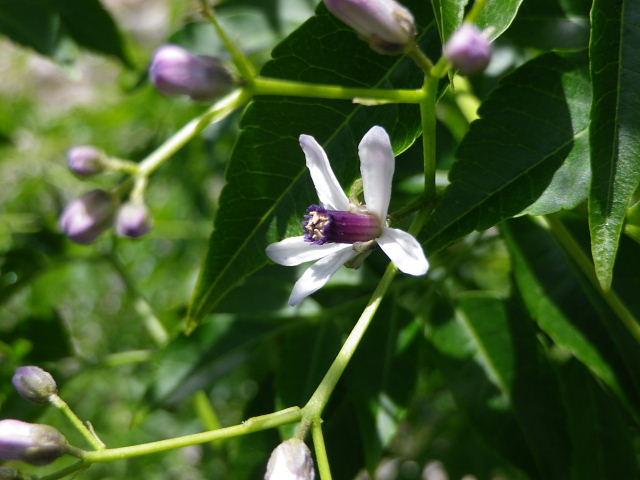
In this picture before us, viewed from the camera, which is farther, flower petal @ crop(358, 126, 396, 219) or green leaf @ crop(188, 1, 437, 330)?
green leaf @ crop(188, 1, 437, 330)

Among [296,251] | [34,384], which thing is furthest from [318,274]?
[34,384]

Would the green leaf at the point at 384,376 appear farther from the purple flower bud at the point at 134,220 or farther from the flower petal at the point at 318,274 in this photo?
the purple flower bud at the point at 134,220

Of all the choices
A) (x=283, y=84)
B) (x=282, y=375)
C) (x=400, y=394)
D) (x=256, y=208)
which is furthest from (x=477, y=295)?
(x=283, y=84)

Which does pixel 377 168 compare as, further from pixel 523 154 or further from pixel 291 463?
pixel 291 463

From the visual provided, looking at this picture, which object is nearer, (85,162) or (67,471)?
(67,471)

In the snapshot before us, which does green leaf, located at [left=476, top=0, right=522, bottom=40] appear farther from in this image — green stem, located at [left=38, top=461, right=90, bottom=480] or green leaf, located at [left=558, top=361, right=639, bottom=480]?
green stem, located at [left=38, top=461, right=90, bottom=480]

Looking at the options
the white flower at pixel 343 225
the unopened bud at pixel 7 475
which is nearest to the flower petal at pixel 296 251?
the white flower at pixel 343 225

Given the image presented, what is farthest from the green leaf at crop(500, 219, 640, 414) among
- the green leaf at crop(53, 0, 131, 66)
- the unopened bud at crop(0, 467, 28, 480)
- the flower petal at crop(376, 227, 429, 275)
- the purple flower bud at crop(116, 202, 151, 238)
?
the green leaf at crop(53, 0, 131, 66)
